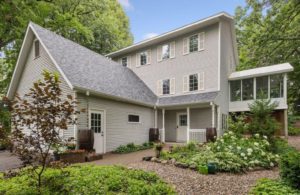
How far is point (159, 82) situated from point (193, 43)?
363 centimetres

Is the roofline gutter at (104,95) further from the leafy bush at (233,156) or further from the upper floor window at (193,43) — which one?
the upper floor window at (193,43)

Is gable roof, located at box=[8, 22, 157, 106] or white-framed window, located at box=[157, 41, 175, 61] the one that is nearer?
gable roof, located at box=[8, 22, 157, 106]

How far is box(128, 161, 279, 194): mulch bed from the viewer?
15.1 ft

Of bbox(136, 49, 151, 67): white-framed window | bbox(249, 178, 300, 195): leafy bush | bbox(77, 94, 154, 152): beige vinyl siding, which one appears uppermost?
bbox(136, 49, 151, 67): white-framed window

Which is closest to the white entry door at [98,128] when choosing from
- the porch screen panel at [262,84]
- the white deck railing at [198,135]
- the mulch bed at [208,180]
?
the mulch bed at [208,180]

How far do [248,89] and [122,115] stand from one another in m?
8.48

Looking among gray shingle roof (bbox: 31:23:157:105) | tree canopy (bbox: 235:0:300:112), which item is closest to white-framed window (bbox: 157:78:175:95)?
gray shingle roof (bbox: 31:23:157:105)

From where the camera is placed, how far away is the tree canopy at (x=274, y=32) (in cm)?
1344

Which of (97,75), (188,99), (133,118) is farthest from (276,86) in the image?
(97,75)

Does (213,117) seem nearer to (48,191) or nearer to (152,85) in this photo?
(152,85)

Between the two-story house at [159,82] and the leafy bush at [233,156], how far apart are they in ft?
12.9

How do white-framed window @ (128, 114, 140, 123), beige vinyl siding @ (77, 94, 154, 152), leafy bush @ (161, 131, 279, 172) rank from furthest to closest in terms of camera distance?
1. white-framed window @ (128, 114, 140, 123)
2. beige vinyl siding @ (77, 94, 154, 152)
3. leafy bush @ (161, 131, 279, 172)

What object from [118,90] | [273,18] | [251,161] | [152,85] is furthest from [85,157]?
[273,18]

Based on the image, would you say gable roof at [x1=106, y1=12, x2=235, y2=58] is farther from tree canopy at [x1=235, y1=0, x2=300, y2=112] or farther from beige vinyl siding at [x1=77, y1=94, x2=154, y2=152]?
beige vinyl siding at [x1=77, y1=94, x2=154, y2=152]
